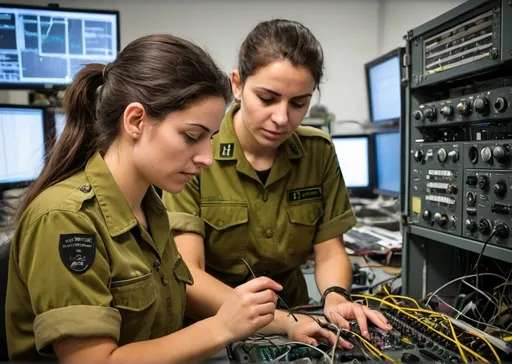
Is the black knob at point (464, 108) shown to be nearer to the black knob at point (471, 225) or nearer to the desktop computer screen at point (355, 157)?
the black knob at point (471, 225)

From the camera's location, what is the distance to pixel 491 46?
1056 millimetres

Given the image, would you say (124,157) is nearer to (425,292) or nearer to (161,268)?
→ (161,268)

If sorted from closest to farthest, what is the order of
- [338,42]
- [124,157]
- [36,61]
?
1. [124,157]
2. [36,61]
3. [338,42]

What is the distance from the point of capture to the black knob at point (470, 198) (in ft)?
3.74

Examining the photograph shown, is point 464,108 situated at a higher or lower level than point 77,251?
higher

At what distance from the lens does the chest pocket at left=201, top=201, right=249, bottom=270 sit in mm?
1308

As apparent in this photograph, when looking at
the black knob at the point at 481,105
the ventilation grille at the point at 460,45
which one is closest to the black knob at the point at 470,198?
the black knob at the point at 481,105

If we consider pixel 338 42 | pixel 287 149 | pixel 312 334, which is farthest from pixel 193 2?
pixel 312 334

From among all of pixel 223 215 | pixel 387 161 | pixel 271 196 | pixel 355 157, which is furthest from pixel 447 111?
pixel 355 157

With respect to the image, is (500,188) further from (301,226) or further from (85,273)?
(85,273)

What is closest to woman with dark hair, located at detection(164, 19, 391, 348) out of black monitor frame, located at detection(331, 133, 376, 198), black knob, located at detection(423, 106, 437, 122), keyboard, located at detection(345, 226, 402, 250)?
black knob, located at detection(423, 106, 437, 122)

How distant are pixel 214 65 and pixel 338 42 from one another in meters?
3.28

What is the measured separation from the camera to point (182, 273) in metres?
1.06

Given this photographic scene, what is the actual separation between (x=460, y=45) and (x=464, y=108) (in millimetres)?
164
